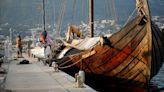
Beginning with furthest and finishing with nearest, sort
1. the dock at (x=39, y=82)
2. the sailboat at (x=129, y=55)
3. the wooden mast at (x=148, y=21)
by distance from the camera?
the sailboat at (x=129, y=55)
the wooden mast at (x=148, y=21)
the dock at (x=39, y=82)

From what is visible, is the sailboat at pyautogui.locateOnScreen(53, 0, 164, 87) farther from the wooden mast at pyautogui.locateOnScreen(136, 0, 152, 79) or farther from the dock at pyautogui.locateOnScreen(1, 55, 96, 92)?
the dock at pyautogui.locateOnScreen(1, 55, 96, 92)

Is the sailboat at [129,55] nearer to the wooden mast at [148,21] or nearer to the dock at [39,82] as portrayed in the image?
the wooden mast at [148,21]

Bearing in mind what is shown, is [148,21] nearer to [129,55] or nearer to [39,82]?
[129,55]

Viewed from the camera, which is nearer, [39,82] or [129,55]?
[39,82]

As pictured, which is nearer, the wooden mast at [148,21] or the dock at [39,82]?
the dock at [39,82]

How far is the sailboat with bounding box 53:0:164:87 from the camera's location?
19531 millimetres

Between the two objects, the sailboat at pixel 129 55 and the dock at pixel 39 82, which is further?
the sailboat at pixel 129 55

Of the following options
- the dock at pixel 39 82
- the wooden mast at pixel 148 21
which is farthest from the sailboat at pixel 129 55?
the dock at pixel 39 82

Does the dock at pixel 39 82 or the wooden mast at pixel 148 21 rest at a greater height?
the wooden mast at pixel 148 21

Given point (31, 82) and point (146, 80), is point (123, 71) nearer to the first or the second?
point (146, 80)

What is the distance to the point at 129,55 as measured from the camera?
19984 millimetres

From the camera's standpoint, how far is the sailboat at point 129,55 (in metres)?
19.5

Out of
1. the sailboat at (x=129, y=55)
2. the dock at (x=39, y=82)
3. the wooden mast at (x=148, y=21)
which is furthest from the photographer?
the sailboat at (x=129, y=55)

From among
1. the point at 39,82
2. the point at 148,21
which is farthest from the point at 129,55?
the point at 39,82
